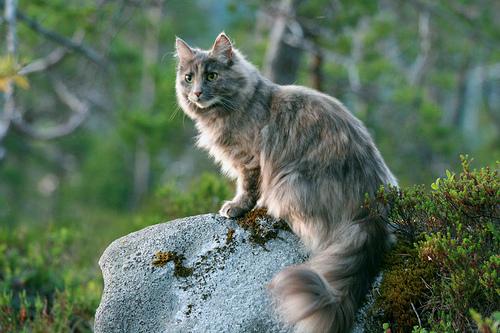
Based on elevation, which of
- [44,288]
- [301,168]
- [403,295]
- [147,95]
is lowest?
[147,95]

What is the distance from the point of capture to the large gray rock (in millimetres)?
3918

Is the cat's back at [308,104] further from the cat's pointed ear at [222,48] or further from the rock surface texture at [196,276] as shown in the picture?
the rock surface texture at [196,276]

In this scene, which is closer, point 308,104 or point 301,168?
point 301,168

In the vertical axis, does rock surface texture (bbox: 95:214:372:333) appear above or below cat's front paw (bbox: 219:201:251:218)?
below

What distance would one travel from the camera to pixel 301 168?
4367 millimetres

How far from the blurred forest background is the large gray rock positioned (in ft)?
3.52

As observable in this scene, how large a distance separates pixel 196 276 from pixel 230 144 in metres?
1.05

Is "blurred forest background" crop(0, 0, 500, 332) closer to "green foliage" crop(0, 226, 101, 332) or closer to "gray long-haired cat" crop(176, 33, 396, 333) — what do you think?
"green foliage" crop(0, 226, 101, 332)

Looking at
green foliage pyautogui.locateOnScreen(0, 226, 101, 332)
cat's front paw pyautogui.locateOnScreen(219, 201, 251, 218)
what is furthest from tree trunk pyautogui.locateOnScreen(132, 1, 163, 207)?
cat's front paw pyautogui.locateOnScreen(219, 201, 251, 218)

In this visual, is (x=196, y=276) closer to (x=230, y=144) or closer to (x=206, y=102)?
(x=230, y=144)

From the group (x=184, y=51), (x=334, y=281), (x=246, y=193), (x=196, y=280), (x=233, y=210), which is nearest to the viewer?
(x=334, y=281)

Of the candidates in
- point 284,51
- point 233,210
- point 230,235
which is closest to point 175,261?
point 230,235

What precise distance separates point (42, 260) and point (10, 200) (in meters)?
17.2

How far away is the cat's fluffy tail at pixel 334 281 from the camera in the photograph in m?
3.46
